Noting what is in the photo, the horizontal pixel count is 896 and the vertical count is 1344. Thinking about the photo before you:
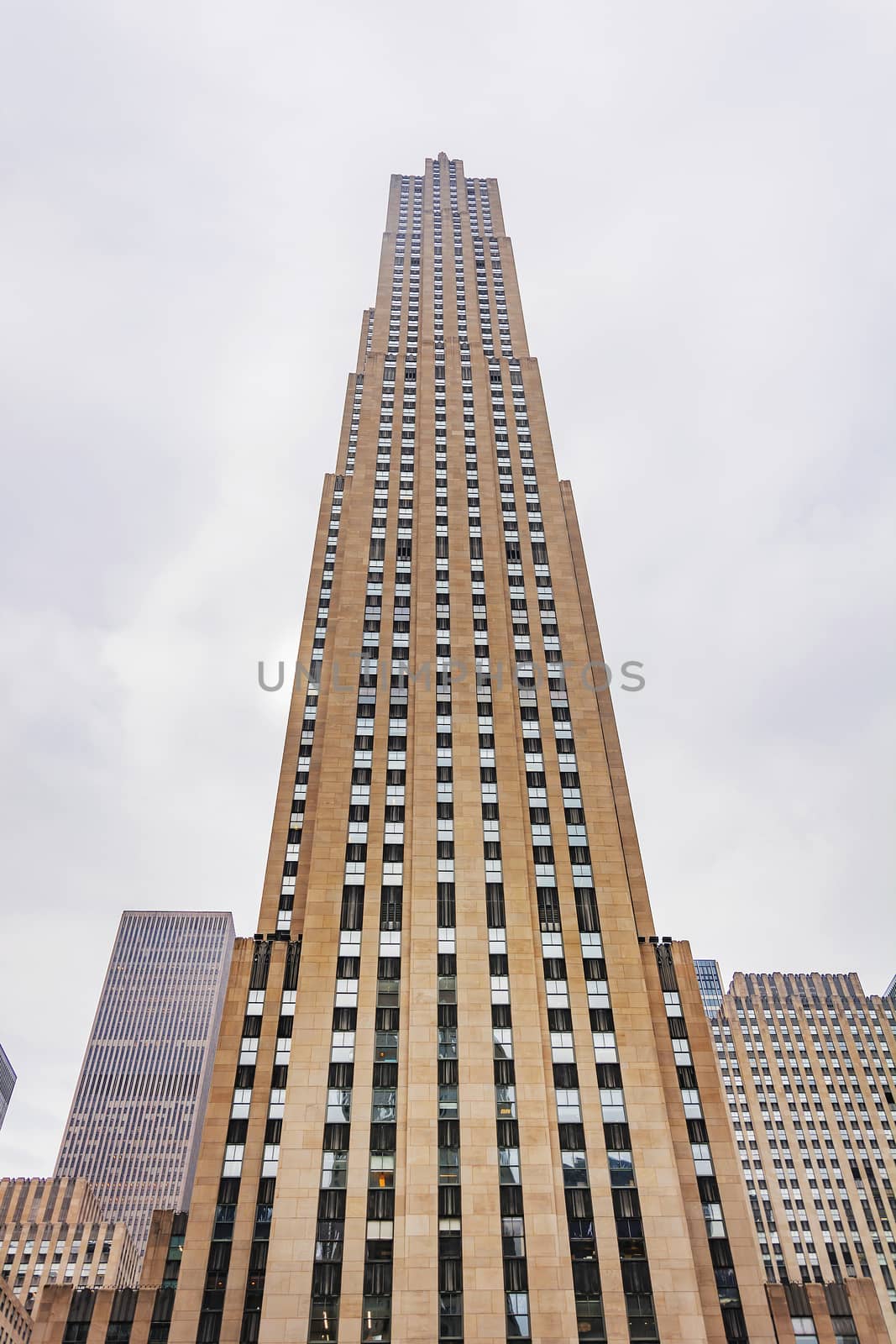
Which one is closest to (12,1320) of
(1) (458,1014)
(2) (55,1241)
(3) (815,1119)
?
(2) (55,1241)

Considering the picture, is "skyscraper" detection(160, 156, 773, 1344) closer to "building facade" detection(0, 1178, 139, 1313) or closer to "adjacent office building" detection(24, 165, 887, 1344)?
"adjacent office building" detection(24, 165, 887, 1344)

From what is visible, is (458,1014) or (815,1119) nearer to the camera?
(458,1014)

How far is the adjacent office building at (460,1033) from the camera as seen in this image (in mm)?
55969

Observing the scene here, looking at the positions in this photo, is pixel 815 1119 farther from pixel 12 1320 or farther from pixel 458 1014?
pixel 12 1320

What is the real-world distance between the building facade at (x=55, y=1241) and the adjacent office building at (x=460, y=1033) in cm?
12415

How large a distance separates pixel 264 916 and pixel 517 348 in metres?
87.9

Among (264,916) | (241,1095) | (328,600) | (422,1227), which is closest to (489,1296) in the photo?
(422,1227)

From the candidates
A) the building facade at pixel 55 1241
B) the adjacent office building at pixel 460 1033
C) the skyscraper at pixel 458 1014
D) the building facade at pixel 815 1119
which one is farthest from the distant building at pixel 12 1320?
the building facade at pixel 815 1119

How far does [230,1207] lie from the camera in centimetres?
5988

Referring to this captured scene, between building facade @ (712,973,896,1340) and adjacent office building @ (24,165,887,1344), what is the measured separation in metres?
89.6

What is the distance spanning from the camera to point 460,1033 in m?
65.2

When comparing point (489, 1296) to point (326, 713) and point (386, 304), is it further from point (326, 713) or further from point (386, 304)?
point (386, 304)

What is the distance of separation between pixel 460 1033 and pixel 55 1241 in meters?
141

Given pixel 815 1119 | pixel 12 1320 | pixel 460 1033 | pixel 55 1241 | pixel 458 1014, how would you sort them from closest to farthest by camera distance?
pixel 460 1033 < pixel 458 1014 < pixel 12 1320 < pixel 815 1119 < pixel 55 1241
